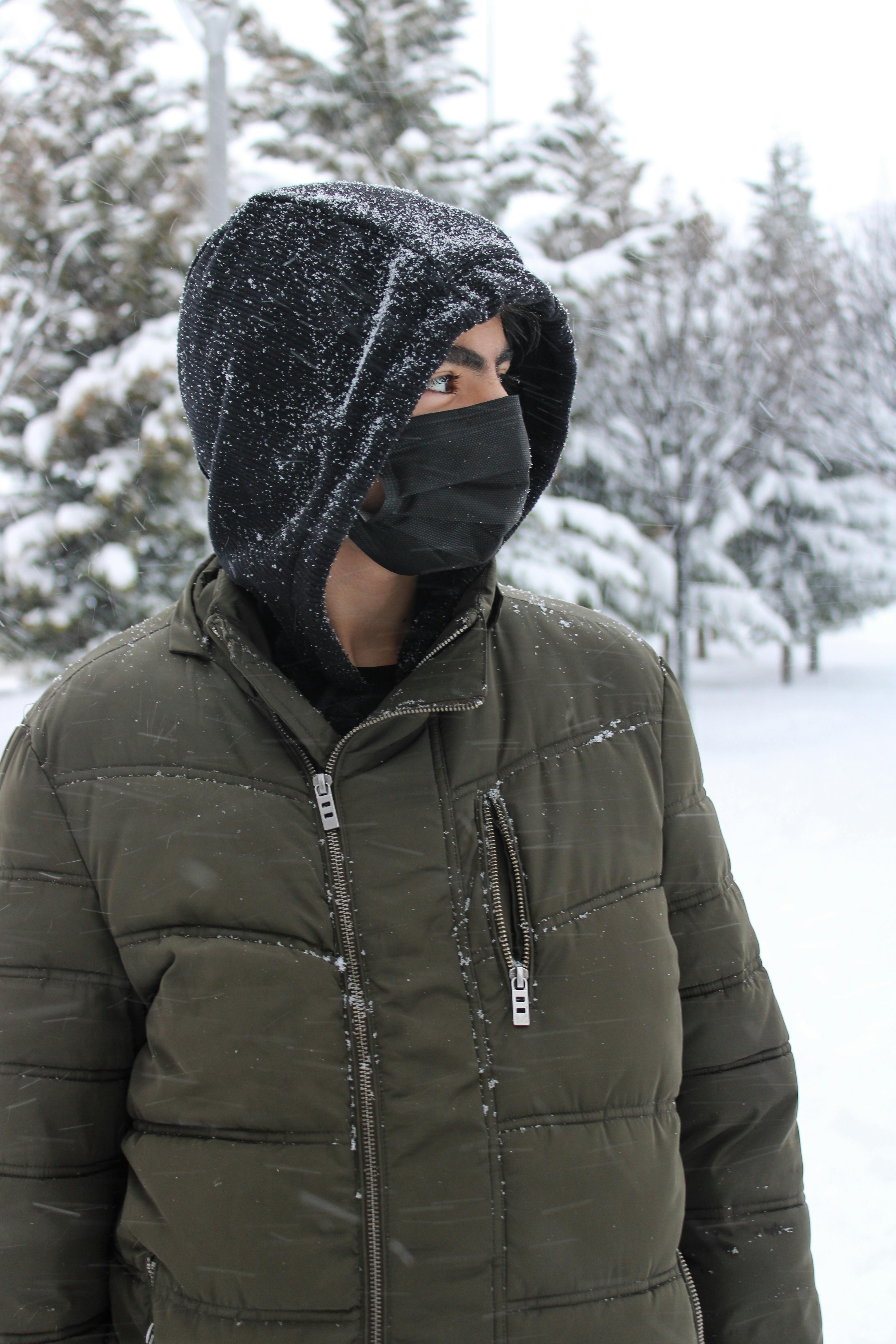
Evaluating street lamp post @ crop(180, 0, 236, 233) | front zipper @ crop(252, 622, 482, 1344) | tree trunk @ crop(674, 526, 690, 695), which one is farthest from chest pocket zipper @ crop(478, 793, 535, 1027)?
tree trunk @ crop(674, 526, 690, 695)

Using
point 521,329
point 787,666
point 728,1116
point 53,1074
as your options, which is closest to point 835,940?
point 728,1116

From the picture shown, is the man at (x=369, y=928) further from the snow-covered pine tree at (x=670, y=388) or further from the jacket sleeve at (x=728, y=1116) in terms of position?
the snow-covered pine tree at (x=670, y=388)

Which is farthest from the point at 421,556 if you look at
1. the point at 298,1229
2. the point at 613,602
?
the point at 613,602

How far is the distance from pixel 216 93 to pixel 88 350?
24.2ft

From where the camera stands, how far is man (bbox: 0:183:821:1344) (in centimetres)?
116

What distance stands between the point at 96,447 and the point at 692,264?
318 inches

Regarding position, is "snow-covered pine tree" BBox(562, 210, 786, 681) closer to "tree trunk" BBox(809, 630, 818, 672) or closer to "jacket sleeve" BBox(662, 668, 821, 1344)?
"tree trunk" BBox(809, 630, 818, 672)

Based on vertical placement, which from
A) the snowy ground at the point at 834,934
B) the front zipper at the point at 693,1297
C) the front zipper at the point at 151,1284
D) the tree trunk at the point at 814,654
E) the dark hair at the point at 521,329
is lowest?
the tree trunk at the point at 814,654

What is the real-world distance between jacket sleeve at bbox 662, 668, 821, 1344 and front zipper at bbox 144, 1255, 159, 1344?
0.72m

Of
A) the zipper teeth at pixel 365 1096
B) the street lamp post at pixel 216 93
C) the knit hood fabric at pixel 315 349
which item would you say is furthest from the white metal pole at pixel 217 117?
the zipper teeth at pixel 365 1096

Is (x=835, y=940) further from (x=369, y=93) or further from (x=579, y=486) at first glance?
(x=369, y=93)

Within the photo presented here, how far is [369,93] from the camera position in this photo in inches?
522

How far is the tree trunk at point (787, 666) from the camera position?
2200 cm

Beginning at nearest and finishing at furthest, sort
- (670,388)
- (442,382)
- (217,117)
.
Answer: (442,382)
(217,117)
(670,388)
